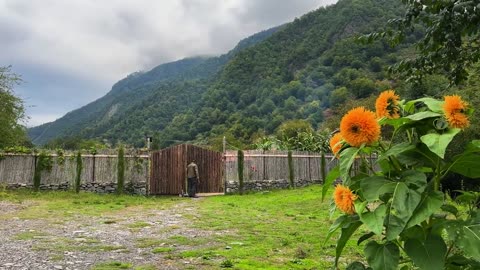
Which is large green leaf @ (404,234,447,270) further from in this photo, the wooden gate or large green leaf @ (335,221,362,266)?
the wooden gate

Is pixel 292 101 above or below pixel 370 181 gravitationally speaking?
above

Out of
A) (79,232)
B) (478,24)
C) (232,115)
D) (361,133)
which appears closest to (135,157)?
(79,232)

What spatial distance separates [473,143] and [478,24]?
284 cm

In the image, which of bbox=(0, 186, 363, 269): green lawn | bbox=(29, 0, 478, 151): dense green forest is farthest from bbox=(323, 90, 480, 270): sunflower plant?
bbox=(29, 0, 478, 151): dense green forest

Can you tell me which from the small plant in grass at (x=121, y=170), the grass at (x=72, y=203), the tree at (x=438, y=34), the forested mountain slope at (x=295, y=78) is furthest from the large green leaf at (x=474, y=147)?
the forested mountain slope at (x=295, y=78)

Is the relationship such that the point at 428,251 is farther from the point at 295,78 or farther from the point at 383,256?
the point at 295,78

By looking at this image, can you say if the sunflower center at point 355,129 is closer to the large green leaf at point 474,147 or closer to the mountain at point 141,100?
the large green leaf at point 474,147

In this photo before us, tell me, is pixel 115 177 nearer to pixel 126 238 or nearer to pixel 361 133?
pixel 126 238

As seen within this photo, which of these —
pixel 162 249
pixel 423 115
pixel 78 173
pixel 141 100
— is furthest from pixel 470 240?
pixel 141 100

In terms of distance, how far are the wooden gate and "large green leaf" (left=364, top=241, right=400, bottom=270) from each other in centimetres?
1787

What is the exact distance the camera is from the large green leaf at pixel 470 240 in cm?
146

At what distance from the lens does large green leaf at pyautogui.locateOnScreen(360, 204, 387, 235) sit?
145 centimetres

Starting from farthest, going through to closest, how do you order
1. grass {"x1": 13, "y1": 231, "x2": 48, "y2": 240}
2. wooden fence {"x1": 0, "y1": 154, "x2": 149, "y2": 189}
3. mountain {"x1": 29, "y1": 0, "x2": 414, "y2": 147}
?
mountain {"x1": 29, "y1": 0, "x2": 414, "y2": 147} → wooden fence {"x1": 0, "y1": 154, "x2": 149, "y2": 189} → grass {"x1": 13, "y1": 231, "x2": 48, "y2": 240}

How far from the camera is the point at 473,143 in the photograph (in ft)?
5.31
